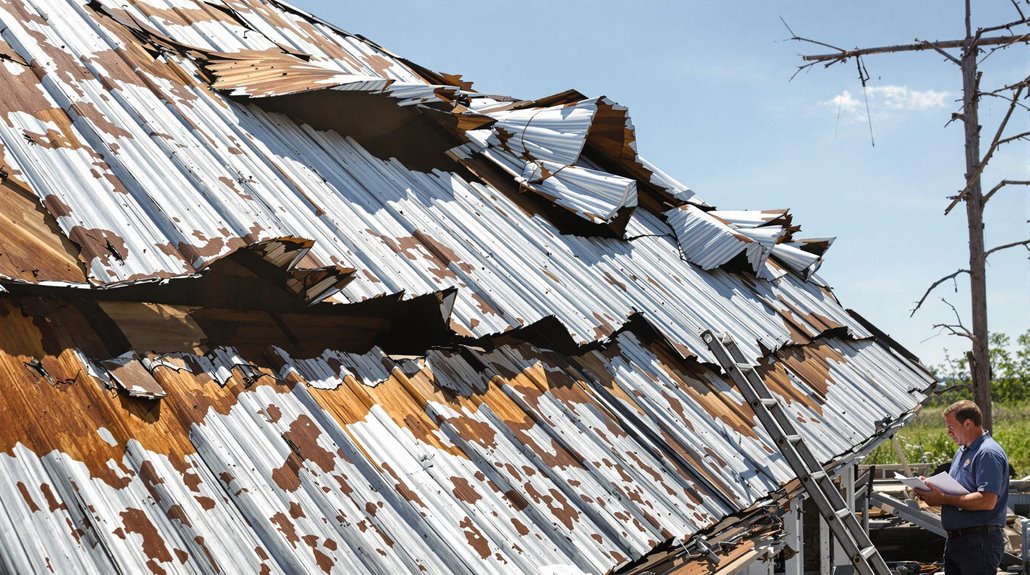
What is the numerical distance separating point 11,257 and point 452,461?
183 centimetres

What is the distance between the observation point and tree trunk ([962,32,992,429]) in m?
14.2

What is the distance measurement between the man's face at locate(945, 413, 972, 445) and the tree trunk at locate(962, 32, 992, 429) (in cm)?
806

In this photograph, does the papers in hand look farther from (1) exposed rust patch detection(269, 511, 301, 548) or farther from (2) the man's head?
(1) exposed rust patch detection(269, 511, 301, 548)

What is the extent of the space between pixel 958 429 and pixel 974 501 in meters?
0.55

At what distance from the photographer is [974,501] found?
6617 millimetres

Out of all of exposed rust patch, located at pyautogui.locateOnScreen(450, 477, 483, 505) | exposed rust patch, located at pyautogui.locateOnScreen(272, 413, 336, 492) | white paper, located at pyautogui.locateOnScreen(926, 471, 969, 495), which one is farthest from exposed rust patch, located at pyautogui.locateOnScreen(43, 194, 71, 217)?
white paper, located at pyautogui.locateOnScreen(926, 471, 969, 495)

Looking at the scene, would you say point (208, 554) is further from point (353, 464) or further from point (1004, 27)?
point (1004, 27)

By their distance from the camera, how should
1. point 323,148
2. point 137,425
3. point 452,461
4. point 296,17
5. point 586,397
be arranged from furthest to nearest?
1. point 296,17
2. point 323,148
3. point 586,397
4. point 452,461
5. point 137,425

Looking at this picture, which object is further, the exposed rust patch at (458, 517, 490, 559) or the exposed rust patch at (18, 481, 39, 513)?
the exposed rust patch at (458, 517, 490, 559)

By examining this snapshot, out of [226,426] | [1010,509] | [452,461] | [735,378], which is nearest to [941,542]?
[1010,509]

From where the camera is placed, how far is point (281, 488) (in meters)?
3.29

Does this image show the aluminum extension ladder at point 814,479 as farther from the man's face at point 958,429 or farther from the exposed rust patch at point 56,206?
the exposed rust patch at point 56,206

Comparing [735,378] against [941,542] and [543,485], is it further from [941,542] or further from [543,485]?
[941,542]

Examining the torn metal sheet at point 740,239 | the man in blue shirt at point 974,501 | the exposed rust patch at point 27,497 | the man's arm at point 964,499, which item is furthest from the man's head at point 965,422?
the exposed rust patch at point 27,497
